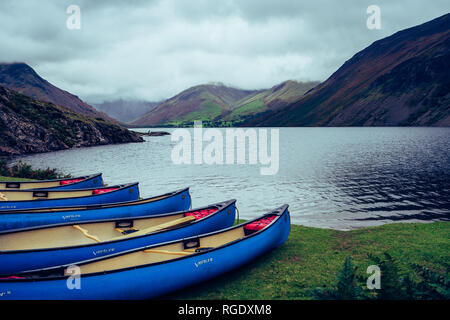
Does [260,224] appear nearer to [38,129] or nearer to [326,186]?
[326,186]

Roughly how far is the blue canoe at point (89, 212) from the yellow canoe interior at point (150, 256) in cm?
595

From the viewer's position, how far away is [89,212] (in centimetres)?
1407

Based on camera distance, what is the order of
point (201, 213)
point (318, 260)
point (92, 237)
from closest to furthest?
1. point (92, 237)
2. point (318, 260)
3. point (201, 213)

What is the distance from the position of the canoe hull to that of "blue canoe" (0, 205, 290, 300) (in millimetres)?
9690

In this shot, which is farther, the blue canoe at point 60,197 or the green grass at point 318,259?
the blue canoe at point 60,197

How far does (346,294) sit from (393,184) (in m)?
29.4

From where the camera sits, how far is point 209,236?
11.1 m

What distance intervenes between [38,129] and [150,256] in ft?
291

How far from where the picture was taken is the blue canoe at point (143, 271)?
274 inches

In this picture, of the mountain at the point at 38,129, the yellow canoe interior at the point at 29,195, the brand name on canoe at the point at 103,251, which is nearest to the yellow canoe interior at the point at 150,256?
the brand name on canoe at the point at 103,251

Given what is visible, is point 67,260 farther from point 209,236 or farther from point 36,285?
point 209,236

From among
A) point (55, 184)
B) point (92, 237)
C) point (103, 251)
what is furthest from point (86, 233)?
point (55, 184)

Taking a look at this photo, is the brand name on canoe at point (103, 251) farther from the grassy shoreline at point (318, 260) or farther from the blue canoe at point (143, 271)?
the grassy shoreline at point (318, 260)

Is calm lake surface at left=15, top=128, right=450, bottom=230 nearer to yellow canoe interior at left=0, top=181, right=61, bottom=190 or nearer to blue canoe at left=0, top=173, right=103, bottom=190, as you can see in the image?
blue canoe at left=0, top=173, right=103, bottom=190
